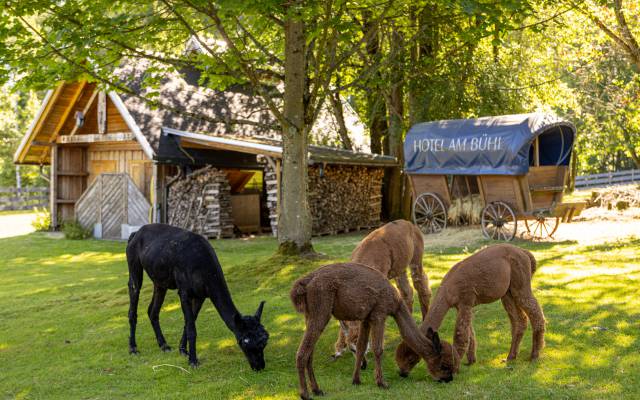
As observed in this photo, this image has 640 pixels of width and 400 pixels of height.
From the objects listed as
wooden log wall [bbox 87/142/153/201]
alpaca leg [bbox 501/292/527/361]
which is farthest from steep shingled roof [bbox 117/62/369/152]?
alpaca leg [bbox 501/292/527/361]

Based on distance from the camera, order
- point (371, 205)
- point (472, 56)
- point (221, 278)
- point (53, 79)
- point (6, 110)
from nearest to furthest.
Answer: point (221, 278)
point (53, 79)
point (472, 56)
point (371, 205)
point (6, 110)

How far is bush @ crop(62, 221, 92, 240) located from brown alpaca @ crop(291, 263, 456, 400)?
58.1ft

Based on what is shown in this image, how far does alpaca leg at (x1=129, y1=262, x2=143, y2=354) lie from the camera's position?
8.12 meters

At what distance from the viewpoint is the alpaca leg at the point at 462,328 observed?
636 centimetres

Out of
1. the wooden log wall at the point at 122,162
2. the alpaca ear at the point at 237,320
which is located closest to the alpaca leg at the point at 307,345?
the alpaca ear at the point at 237,320

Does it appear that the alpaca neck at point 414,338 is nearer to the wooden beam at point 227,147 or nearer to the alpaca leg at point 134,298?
the alpaca leg at point 134,298

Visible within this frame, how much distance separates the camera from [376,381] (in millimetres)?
6164

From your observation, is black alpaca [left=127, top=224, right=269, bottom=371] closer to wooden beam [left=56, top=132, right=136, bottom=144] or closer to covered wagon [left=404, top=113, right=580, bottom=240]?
covered wagon [left=404, top=113, right=580, bottom=240]

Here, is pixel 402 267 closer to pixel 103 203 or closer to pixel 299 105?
pixel 299 105

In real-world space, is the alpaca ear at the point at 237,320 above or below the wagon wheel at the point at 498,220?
below

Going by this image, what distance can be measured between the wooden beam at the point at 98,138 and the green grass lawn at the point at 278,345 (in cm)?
799

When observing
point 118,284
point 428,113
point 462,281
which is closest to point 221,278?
point 462,281

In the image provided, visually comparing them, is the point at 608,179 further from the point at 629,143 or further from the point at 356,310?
the point at 356,310

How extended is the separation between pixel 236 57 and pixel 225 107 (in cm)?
1209
